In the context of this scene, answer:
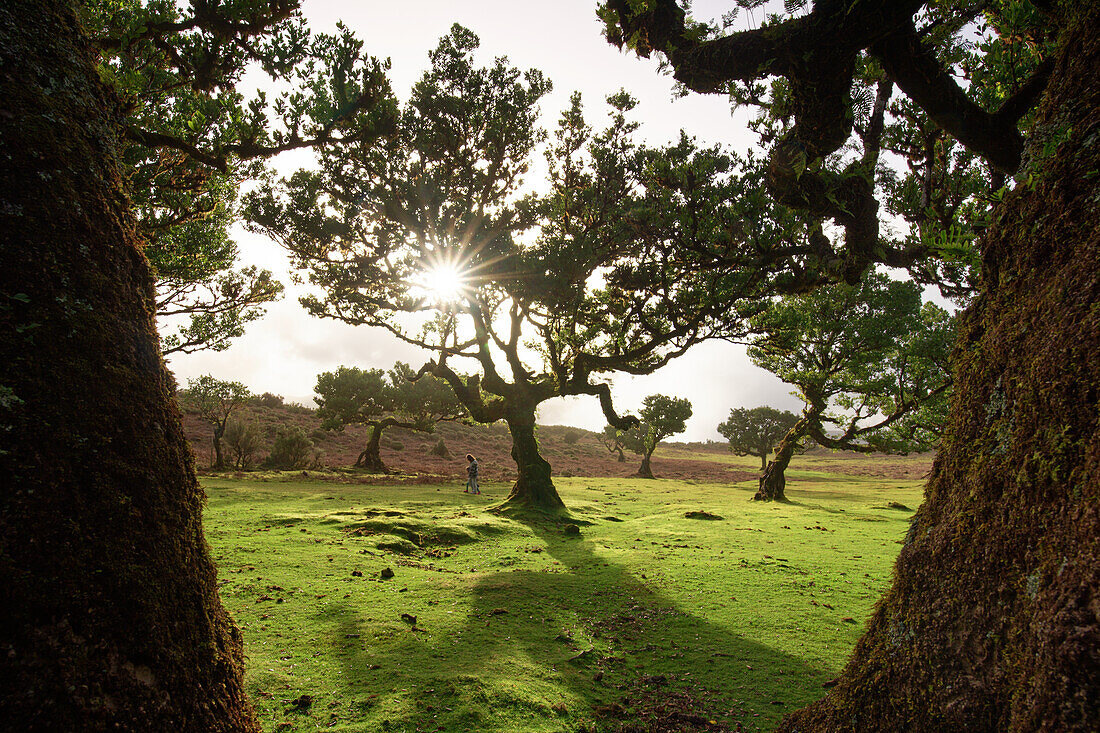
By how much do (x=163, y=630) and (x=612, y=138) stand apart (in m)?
16.0

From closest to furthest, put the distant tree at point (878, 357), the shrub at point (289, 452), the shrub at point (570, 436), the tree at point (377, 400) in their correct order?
the distant tree at point (878, 357)
the shrub at point (289, 452)
the tree at point (377, 400)
the shrub at point (570, 436)

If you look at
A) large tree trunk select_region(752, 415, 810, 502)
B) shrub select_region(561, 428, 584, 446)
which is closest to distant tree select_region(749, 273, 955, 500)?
large tree trunk select_region(752, 415, 810, 502)

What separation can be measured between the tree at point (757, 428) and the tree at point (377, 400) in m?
36.3

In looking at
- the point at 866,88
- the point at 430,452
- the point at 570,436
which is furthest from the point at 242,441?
the point at 570,436

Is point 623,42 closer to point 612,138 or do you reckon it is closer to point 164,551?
point 164,551

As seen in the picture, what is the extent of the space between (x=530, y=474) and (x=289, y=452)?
84.7 feet

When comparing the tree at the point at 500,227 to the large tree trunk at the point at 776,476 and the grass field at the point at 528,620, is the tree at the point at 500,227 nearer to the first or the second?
the grass field at the point at 528,620

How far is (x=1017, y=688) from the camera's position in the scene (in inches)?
78.3

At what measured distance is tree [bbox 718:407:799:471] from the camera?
57.2 metres

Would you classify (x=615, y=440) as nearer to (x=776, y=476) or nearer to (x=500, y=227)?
(x=776, y=476)

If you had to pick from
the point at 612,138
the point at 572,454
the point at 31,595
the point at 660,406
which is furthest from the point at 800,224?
the point at 572,454

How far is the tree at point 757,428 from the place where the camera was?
188 feet

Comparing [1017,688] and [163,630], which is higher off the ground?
[163,630]

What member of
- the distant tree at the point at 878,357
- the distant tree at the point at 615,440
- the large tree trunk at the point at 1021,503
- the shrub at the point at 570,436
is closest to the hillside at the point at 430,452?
the distant tree at the point at 615,440
